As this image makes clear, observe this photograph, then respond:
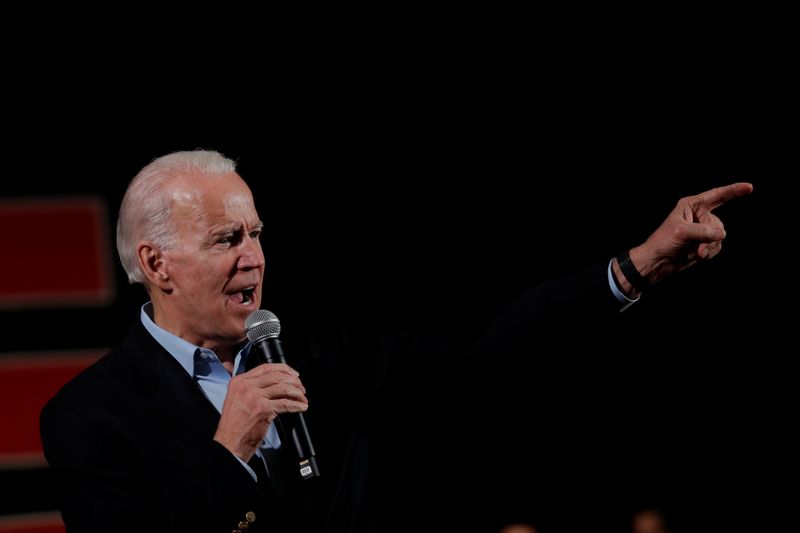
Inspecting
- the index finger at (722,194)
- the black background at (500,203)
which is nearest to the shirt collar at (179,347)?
the index finger at (722,194)

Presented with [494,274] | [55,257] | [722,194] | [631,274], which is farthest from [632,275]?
[55,257]

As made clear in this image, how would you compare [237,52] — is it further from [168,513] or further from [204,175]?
[168,513]

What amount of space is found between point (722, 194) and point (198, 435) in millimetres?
974

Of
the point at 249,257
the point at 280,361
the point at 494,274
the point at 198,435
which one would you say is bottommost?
the point at 494,274

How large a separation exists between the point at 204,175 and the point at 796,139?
1899 millimetres

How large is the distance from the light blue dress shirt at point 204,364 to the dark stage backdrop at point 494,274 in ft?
3.02

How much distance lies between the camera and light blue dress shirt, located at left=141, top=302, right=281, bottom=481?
169 centimetres

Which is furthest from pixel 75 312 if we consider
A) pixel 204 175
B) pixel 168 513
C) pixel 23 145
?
pixel 168 513

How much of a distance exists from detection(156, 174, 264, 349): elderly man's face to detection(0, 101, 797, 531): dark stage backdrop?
0.95 m

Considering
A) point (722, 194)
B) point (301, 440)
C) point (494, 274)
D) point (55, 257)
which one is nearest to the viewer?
point (301, 440)

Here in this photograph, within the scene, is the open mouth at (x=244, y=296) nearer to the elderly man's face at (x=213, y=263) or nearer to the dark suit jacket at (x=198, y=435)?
the elderly man's face at (x=213, y=263)

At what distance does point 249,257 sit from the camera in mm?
1680

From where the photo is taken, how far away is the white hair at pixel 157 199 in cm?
171

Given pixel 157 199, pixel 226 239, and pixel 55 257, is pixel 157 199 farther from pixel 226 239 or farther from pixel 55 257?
pixel 55 257
